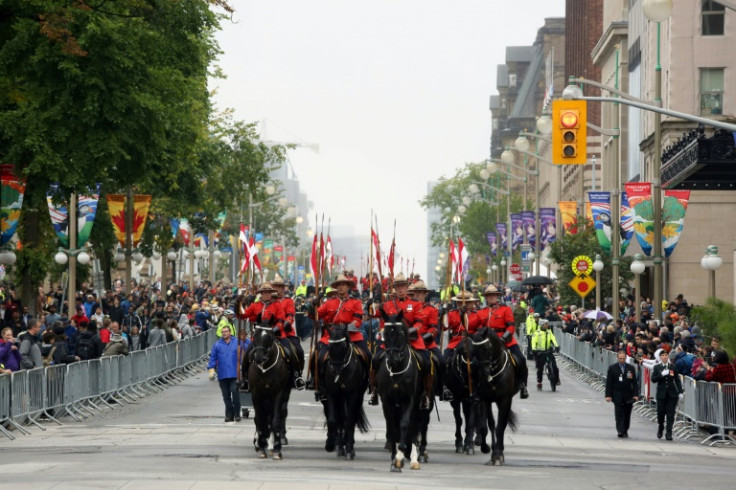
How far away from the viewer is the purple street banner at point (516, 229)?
79.1 meters

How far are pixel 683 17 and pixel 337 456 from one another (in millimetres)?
45375

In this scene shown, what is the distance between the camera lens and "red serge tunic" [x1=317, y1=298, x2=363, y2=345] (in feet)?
74.8

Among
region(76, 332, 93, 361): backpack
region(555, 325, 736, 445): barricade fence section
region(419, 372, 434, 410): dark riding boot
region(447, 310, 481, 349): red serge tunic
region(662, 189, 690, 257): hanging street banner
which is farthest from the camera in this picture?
region(662, 189, 690, 257): hanging street banner

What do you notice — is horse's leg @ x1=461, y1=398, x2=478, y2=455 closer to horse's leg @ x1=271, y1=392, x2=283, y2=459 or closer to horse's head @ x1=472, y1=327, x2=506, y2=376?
horse's head @ x1=472, y1=327, x2=506, y2=376

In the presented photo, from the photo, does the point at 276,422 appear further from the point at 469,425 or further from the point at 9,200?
the point at 9,200

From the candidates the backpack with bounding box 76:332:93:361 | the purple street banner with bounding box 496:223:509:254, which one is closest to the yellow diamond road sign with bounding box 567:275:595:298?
the backpack with bounding box 76:332:93:361

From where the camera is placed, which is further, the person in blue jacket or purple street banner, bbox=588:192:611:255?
purple street banner, bbox=588:192:611:255

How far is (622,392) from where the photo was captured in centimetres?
2888

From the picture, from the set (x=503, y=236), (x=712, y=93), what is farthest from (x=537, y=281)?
(x=503, y=236)

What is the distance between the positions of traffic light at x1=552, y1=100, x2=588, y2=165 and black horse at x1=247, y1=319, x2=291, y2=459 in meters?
8.42

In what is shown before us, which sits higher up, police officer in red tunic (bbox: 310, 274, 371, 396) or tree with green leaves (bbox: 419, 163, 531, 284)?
tree with green leaves (bbox: 419, 163, 531, 284)

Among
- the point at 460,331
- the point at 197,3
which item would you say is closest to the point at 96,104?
the point at 197,3

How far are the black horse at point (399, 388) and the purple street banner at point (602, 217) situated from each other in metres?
27.0

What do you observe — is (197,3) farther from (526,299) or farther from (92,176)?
(526,299)
